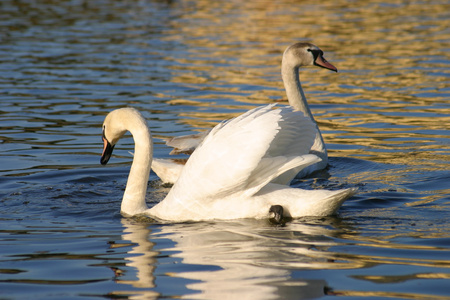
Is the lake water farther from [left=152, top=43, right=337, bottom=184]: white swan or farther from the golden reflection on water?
[left=152, top=43, right=337, bottom=184]: white swan

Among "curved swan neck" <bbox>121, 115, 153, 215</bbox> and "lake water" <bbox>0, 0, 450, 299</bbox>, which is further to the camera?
"curved swan neck" <bbox>121, 115, 153, 215</bbox>

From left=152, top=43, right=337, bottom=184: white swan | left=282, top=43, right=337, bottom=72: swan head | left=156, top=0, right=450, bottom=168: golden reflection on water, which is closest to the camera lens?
left=152, top=43, right=337, bottom=184: white swan

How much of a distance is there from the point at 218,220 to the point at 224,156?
71 cm

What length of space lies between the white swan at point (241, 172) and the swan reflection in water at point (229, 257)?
0.50 ft

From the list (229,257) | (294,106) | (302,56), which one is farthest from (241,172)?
(302,56)

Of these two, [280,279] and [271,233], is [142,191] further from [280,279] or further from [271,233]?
[280,279]

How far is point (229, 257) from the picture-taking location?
5.98 meters

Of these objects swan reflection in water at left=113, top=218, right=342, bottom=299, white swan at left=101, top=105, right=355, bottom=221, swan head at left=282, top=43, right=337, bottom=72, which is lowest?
swan reflection in water at left=113, top=218, right=342, bottom=299

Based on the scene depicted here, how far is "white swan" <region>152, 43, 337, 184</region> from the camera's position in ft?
29.9

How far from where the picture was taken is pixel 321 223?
7109 millimetres

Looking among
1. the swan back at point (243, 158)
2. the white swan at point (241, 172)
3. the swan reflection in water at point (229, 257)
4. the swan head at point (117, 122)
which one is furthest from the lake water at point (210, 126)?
the swan head at point (117, 122)

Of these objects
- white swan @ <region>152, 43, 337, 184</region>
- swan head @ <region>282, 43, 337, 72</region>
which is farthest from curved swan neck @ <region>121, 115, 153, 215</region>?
swan head @ <region>282, 43, 337, 72</region>

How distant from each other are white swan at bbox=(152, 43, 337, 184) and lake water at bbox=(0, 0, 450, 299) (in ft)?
0.74

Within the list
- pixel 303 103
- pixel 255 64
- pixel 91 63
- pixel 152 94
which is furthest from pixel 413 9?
pixel 303 103
